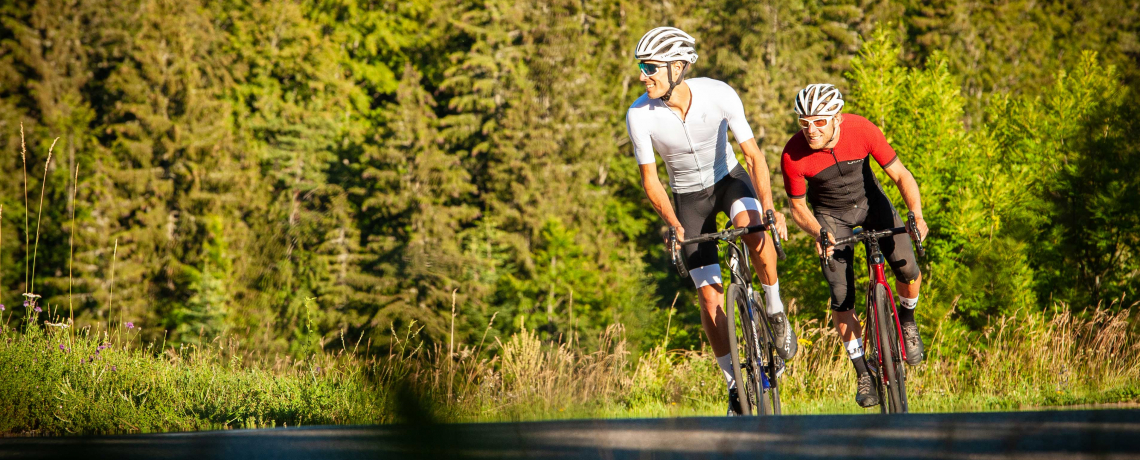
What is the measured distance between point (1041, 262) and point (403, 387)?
19118 millimetres

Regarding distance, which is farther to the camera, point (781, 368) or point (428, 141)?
point (428, 141)

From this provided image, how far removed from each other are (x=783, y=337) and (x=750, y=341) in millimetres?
236

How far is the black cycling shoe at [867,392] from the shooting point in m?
5.73

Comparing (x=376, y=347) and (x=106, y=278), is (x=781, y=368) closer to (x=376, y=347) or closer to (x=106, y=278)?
(x=376, y=347)

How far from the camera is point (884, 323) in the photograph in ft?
18.6

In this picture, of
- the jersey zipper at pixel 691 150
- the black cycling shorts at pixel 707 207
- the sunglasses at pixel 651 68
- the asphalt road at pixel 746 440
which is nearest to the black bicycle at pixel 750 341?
the black cycling shorts at pixel 707 207

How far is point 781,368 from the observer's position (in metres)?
5.88

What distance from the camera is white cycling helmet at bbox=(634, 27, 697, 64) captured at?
213 inches

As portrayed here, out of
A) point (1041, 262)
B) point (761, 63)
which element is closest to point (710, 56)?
point (761, 63)

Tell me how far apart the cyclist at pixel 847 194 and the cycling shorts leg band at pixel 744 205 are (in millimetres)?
266

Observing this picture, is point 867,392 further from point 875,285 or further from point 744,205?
point 744,205

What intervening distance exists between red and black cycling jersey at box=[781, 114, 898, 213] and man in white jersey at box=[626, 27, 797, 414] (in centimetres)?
36

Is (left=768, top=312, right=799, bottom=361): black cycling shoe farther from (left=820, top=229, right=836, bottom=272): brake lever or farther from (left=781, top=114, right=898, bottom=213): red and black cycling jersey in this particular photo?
(left=781, top=114, right=898, bottom=213): red and black cycling jersey

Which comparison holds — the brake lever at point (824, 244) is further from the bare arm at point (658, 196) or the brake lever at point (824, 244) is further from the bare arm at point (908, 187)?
the bare arm at point (658, 196)
